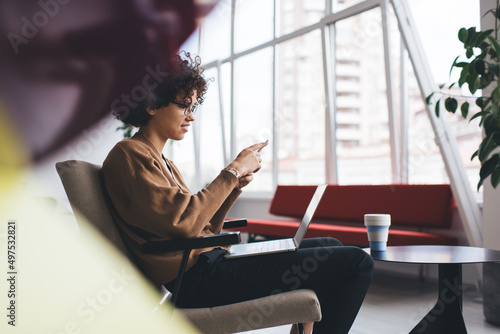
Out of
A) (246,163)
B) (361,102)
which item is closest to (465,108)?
(246,163)

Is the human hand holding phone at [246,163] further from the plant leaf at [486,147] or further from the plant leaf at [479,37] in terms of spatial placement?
the plant leaf at [479,37]

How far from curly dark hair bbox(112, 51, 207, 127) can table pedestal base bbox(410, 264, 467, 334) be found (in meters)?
1.32

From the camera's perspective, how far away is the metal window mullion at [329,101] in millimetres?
5078

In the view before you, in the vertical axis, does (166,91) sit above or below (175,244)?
above

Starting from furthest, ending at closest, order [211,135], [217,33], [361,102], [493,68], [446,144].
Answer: [211,135]
[217,33]
[361,102]
[446,144]
[493,68]

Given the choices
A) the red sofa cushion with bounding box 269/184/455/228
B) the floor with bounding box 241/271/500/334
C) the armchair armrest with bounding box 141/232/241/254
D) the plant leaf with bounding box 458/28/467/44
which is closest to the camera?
the armchair armrest with bounding box 141/232/241/254

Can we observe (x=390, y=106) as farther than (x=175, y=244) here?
Yes

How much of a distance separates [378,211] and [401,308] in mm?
1301

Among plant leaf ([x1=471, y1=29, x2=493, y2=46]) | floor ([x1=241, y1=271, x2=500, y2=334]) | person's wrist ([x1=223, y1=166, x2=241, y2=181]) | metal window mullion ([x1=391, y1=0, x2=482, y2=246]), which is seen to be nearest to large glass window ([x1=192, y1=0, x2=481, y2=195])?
metal window mullion ([x1=391, y1=0, x2=482, y2=246])

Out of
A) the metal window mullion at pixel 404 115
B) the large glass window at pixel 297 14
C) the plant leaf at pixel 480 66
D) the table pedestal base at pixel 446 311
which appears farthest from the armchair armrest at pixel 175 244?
the large glass window at pixel 297 14

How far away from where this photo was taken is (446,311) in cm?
194

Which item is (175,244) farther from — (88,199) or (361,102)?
(361,102)

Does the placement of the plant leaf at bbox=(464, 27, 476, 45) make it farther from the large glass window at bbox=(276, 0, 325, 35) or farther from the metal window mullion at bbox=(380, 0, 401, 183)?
the large glass window at bbox=(276, 0, 325, 35)

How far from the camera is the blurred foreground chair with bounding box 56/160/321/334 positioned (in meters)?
1.38
